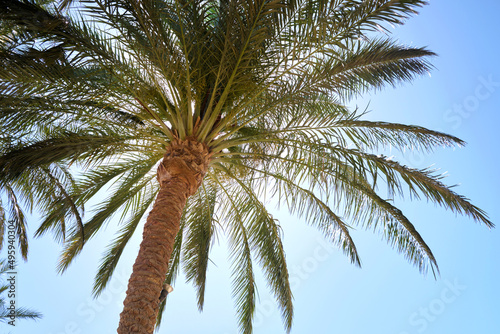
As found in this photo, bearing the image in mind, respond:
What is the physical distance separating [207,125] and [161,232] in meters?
1.89

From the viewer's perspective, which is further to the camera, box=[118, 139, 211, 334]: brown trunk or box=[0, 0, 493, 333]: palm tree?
box=[0, 0, 493, 333]: palm tree

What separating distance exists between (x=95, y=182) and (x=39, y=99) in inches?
75.9

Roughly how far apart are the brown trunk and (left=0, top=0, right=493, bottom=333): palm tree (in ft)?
0.06

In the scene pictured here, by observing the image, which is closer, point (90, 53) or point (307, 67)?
point (90, 53)

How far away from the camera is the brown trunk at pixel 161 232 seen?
4992 millimetres

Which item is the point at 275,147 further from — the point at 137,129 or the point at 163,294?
the point at 163,294

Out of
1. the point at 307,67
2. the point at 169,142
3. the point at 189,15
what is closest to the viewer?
the point at 189,15

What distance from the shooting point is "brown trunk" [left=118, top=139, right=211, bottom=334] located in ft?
16.4

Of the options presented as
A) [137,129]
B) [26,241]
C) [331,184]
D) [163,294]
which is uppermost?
[137,129]

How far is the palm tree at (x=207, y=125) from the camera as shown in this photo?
18.7 ft

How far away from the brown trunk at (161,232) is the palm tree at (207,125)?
2 cm

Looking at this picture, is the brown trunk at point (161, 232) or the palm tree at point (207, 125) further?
the palm tree at point (207, 125)

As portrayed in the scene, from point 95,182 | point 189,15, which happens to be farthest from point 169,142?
point 189,15

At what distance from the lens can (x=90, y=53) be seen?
612cm
